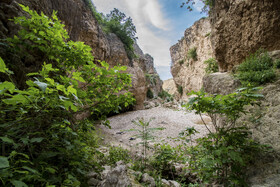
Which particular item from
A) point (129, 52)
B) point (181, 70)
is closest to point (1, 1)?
point (129, 52)

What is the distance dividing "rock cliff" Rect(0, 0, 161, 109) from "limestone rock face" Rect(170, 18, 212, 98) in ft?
36.8

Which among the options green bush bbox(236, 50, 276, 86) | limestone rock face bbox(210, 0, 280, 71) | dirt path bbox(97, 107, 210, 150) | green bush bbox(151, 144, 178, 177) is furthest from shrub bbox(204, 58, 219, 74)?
green bush bbox(151, 144, 178, 177)

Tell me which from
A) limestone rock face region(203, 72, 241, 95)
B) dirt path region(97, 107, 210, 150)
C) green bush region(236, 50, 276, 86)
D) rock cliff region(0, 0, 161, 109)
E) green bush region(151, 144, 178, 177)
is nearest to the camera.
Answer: rock cliff region(0, 0, 161, 109)

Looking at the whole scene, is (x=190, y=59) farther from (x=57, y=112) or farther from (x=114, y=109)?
(x=57, y=112)

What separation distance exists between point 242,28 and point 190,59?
1619cm

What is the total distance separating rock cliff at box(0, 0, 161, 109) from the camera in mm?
1671

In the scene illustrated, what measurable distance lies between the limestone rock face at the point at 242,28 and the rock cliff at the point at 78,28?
5.33 m

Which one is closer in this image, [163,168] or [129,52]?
[163,168]

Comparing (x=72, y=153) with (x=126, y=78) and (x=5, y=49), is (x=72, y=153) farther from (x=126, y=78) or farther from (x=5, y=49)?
(x=5, y=49)

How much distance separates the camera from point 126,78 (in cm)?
162

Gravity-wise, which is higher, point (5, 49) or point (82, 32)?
point (82, 32)

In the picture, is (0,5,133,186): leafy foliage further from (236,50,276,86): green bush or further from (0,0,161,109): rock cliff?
(236,50,276,86): green bush

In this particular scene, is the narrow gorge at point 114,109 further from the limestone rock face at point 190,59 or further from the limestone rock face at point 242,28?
the limestone rock face at point 190,59

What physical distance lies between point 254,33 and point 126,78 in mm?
5537
